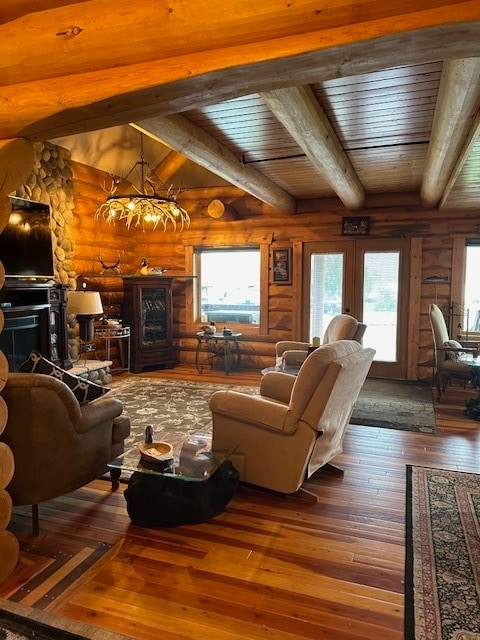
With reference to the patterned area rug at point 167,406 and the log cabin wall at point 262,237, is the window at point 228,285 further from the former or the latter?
the patterned area rug at point 167,406

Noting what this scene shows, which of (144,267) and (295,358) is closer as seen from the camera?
(295,358)

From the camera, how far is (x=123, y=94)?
181cm

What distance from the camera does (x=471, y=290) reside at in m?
6.03

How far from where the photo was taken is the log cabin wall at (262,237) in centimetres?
606

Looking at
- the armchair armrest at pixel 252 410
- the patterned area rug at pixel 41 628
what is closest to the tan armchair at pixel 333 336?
the armchair armrest at pixel 252 410

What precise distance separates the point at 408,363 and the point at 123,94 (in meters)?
5.55

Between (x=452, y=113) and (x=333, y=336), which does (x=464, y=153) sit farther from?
(x=333, y=336)

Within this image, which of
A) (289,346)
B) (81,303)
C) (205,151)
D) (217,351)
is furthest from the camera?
(217,351)

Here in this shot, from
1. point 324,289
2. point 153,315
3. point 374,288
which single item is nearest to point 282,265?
point 324,289

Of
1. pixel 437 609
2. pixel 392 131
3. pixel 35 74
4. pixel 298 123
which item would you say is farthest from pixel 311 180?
pixel 437 609

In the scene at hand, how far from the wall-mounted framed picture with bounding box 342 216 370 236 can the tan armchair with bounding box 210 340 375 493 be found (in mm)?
3704

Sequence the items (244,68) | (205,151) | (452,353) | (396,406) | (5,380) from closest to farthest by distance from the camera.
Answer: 1. (244,68)
2. (5,380)
3. (205,151)
4. (396,406)
5. (452,353)

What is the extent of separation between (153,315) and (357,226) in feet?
11.1

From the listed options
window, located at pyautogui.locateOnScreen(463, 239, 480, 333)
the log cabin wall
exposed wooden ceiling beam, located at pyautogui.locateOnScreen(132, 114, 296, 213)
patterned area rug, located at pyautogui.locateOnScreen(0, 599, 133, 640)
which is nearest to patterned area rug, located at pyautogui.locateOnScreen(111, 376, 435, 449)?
the log cabin wall
